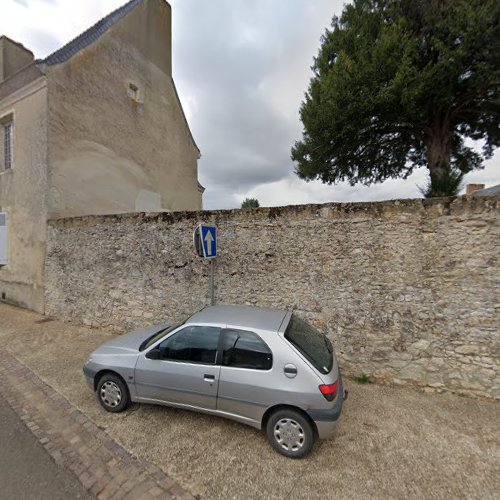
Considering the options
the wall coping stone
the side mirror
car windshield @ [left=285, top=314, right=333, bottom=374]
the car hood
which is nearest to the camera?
car windshield @ [left=285, top=314, right=333, bottom=374]

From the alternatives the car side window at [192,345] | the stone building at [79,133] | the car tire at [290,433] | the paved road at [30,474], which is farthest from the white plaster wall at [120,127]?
the car tire at [290,433]

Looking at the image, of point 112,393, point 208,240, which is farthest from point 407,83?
point 112,393

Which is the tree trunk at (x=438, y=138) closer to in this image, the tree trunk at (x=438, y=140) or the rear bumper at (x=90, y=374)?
the tree trunk at (x=438, y=140)

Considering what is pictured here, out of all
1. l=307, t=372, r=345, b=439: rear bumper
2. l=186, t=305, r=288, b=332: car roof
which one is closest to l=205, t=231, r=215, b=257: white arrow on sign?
l=186, t=305, r=288, b=332: car roof

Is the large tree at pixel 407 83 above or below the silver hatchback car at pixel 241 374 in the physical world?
above

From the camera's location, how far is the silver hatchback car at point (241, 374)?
8.19ft

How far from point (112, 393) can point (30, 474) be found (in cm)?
92

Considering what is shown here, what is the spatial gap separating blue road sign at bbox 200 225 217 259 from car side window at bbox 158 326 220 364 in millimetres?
1537

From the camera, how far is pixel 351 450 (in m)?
2.60

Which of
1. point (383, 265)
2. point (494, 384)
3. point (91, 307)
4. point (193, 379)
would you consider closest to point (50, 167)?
point (91, 307)

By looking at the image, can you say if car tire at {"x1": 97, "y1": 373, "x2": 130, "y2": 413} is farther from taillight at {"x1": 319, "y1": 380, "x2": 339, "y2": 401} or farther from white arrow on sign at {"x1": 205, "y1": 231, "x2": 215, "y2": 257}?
taillight at {"x1": 319, "y1": 380, "x2": 339, "y2": 401}

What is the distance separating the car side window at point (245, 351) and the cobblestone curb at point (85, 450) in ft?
3.59

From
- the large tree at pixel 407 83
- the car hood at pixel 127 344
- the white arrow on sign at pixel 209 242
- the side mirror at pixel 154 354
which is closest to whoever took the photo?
the side mirror at pixel 154 354

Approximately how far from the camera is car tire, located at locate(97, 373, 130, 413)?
10.1 ft
